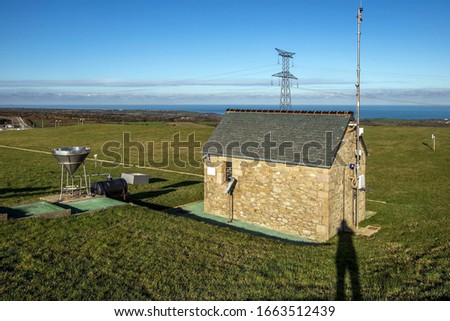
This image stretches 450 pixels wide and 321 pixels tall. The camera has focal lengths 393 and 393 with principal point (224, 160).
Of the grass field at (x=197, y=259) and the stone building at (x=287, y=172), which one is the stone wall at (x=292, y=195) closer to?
the stone building at (x=287, y=172)

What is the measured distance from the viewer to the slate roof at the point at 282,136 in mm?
16609

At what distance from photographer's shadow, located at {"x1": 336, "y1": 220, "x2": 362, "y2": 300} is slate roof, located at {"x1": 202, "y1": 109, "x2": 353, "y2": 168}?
329 centimetres

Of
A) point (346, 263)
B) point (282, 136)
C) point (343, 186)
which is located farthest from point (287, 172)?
point (346, 263)

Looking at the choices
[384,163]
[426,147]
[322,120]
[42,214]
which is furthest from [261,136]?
[426,147]

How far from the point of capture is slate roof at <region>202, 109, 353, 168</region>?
16.6m

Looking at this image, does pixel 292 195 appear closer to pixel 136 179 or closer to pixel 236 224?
pixel 236 224

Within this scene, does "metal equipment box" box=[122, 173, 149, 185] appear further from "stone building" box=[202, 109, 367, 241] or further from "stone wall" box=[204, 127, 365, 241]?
"stone wall" box=[204, 127, 365, 241]

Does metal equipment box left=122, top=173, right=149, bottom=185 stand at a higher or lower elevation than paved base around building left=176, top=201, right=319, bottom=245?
higher

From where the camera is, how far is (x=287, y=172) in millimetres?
17094

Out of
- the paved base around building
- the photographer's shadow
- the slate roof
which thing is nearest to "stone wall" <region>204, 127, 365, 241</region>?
the paved base around building

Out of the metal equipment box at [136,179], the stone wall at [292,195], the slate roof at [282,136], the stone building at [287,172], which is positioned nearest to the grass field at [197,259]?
the stone wall at [292,195]

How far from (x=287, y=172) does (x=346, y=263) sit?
571 centimetres

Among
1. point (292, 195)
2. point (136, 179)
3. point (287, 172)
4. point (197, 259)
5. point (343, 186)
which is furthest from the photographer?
point (136, 179)

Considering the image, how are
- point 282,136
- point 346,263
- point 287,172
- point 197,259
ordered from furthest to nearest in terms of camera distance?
point 282,136 → point 287,172 → point 346,263 → point 197,259
